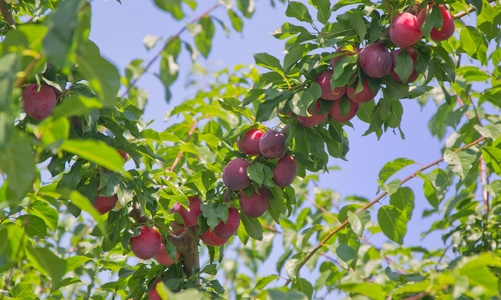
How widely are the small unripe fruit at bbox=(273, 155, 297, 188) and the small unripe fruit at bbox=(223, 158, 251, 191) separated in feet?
0.28

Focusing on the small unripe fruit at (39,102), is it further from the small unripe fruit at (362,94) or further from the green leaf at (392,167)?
the green leaf at (392,167)

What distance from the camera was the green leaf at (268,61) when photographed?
134cm

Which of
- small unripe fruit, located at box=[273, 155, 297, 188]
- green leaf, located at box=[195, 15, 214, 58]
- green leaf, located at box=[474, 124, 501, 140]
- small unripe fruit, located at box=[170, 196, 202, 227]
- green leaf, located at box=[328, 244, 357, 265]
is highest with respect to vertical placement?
green leaf, located at box=[195, 15, 214, 58]

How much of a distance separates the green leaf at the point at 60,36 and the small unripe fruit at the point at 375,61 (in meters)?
0.85

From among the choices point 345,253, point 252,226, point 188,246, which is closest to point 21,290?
point 188,246

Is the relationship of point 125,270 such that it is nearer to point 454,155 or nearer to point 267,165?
point 267,165

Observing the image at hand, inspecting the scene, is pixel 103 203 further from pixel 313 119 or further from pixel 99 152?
pixel 99 152

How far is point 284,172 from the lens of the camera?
135cm

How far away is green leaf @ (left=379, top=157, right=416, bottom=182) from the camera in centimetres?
162

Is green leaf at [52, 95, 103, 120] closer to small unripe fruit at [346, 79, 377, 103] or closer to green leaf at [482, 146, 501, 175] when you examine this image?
small unripe fruit at [346, 79, 377, 103]

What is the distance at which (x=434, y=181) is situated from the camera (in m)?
1.55

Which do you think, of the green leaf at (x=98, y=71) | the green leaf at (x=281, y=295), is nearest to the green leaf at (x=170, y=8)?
the green leaf at (x=98, y=71)


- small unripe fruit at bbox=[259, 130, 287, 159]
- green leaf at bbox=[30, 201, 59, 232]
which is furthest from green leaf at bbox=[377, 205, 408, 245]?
green leaf at bbox=[30, 201, 59, 232]

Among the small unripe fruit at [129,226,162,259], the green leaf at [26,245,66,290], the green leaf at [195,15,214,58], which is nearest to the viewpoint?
the green leaf at [26,245,66,290]
